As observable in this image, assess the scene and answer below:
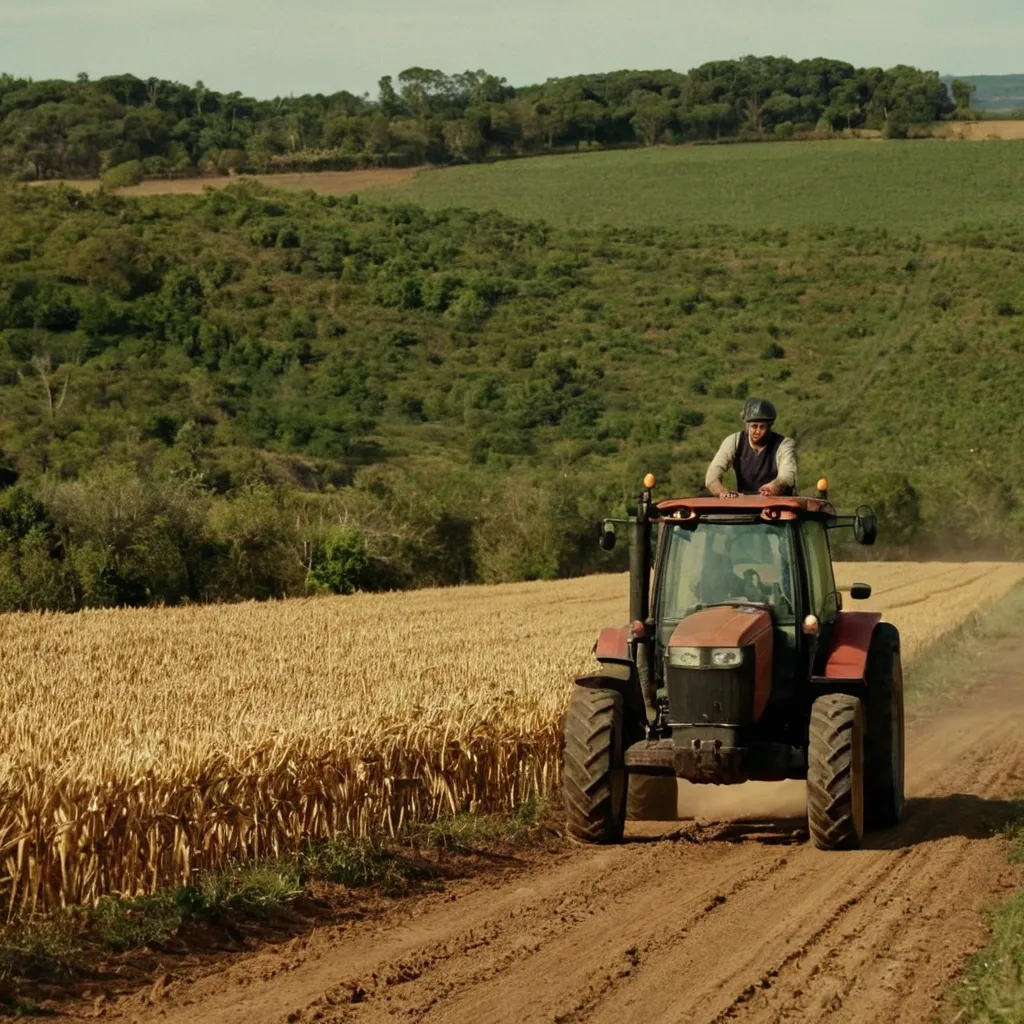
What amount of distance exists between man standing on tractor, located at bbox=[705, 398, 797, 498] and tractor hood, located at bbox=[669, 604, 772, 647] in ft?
3.02

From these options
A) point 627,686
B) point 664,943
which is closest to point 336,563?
point 627,686

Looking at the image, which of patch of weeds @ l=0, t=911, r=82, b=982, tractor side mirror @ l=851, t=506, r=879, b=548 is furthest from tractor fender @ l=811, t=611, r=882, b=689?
patch of weeds @ l=0, t=911, r=82, b=982

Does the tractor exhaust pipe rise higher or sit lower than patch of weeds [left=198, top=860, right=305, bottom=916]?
higher

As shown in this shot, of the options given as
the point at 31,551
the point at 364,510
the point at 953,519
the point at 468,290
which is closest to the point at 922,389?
the point at 953,519

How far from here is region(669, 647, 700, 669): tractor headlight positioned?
10.3 metres

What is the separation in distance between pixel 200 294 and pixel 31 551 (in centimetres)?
3445

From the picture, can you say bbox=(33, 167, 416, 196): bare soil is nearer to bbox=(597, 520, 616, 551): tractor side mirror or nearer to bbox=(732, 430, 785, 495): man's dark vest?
bbox=(732, 430, 785, 495): man's dark vest

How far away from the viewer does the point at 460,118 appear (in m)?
100

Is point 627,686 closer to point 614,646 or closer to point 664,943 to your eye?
point 614,646

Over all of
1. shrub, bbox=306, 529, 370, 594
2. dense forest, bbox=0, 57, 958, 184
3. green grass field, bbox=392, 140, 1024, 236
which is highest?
dense forest, bbox=0, 57, 958, 184

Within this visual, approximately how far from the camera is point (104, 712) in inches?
566

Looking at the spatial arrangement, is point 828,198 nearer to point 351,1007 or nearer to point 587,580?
point 587,580

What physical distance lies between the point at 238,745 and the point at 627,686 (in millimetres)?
2771

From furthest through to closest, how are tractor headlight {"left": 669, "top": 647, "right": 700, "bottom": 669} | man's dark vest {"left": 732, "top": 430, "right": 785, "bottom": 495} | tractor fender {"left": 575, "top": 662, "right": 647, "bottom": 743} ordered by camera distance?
man's dark vest {"left": 732, "top": 430, "right": 785, "bottom": 495}
tractor fender {"left": 575, "top": 662, "right": 647, "bottom": 743}
tractor headlight {"left": 669, "top": 647, "right": 700, "bottom": 669}
